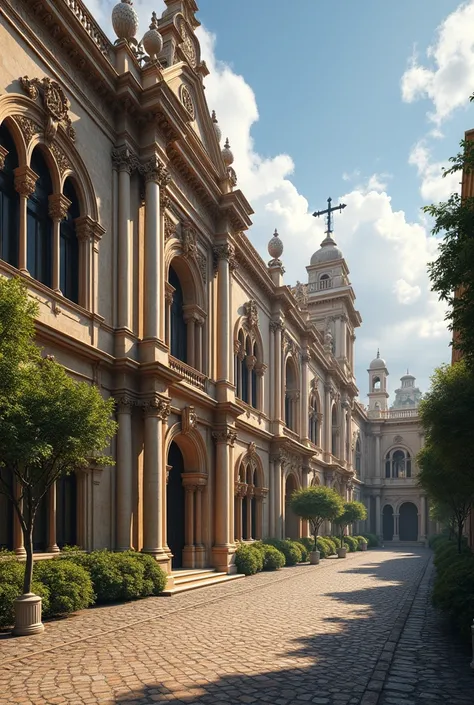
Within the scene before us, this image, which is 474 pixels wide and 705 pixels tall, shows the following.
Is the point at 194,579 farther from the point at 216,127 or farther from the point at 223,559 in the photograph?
the point at 216,127

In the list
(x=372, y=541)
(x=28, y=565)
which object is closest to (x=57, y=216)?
(x=28, y=565)

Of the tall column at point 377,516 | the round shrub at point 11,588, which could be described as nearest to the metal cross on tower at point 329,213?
the tall column at point 377,516

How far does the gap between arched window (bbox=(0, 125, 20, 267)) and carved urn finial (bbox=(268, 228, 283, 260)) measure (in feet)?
68.5

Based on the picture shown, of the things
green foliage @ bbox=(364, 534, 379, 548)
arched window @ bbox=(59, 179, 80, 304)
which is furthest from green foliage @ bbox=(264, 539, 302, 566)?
green foliage @ bbox=(364, 534, 379, 548)

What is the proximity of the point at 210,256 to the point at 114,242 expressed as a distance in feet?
23.8

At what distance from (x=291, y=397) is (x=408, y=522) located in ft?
110

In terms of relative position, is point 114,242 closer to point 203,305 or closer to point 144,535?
point 203,305

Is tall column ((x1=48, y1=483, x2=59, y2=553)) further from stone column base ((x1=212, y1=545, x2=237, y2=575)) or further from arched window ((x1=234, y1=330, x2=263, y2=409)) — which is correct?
arched window ((x1=234, y1=330, x2=263, y2=409))

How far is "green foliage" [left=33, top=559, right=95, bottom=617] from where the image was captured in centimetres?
1249

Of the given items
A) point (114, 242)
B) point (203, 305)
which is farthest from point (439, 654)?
point (203, 305)

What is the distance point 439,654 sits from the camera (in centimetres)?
1005

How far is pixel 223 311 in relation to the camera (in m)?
25.2

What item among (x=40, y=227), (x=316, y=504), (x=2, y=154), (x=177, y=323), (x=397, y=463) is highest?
(x=2, y=154)

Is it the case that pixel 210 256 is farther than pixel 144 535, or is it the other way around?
pixel 210 256
